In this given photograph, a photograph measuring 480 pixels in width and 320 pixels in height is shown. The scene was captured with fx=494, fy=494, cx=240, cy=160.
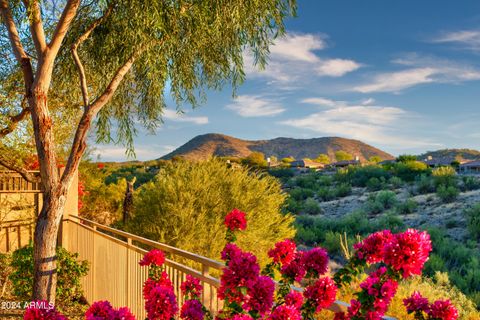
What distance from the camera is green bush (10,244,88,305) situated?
8711 mm

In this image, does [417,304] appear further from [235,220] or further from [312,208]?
[312,208]

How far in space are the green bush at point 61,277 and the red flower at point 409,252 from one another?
7243mm

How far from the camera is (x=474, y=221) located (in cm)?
1969

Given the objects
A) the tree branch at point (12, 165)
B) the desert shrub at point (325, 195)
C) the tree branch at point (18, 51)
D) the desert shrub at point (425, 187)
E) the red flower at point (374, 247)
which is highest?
the tree branch at point (18, 51)

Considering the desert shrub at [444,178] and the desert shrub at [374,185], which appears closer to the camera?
the desert shrub at [444,178]

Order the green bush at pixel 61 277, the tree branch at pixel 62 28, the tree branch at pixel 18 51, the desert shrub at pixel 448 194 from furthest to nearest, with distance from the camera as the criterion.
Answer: the desert shrub at pixel 448 194
the green bush at pixel 61 277
the tree branch at pixel 18 51
the tree branch at pixel 62 28

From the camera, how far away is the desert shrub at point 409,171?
1268 inches

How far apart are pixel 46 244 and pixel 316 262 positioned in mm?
5926

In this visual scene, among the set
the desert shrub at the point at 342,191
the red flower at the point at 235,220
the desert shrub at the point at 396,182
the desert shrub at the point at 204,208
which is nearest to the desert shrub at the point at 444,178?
the desert shrub at the point at 396,182

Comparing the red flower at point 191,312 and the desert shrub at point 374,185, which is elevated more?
the red flower at point 191,312

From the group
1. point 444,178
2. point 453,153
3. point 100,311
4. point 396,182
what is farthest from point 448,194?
point 453,153

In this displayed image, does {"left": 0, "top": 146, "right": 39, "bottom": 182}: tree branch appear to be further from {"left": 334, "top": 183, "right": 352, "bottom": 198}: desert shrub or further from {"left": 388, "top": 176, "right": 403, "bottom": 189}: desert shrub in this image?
{"left": 388, "top": 176, "right": 403, "bottom": 189}: desert shrub

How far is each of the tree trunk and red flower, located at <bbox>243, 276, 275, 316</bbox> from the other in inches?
230

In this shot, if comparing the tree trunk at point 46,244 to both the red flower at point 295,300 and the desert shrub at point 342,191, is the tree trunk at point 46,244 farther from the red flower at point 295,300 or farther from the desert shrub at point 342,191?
the desert shrub at point 342,191
